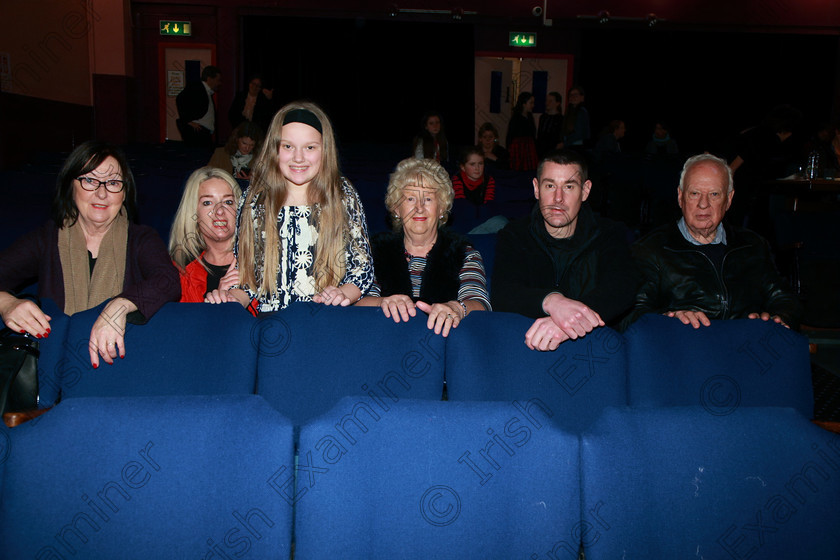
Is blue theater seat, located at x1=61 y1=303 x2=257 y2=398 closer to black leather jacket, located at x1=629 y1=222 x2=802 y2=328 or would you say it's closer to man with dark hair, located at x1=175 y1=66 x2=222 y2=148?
black leather jacket, located at x1=629 y1=222 x2=802 y2=328

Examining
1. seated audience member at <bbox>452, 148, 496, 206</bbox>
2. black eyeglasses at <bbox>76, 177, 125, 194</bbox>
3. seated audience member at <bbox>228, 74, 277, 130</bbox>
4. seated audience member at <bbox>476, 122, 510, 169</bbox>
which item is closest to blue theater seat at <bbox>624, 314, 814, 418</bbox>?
black eyeglasses at <bbox>76, 177, 125, 194</bbox>

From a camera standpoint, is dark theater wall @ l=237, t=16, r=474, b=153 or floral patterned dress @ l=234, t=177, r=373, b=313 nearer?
floral patterned dress @ l=234, t=177, r=373, b=313

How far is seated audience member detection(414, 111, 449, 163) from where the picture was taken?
514cm

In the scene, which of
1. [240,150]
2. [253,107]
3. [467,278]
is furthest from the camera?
[253,107]

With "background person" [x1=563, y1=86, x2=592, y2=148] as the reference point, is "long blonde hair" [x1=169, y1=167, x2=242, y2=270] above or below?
below

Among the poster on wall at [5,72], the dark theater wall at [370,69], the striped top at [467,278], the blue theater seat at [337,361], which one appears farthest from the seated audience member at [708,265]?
the dark theater wall at [370,69]

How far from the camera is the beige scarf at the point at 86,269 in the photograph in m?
1.88

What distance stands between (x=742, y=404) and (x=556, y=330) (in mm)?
540

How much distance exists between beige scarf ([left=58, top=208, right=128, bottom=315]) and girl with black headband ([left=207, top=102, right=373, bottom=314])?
0.38m

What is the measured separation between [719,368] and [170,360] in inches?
59.7

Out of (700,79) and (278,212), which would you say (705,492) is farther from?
(700,79)

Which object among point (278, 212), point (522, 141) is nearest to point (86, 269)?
point (278, 212)

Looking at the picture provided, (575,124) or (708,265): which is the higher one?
(575,124)

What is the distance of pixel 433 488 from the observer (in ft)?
3.81
